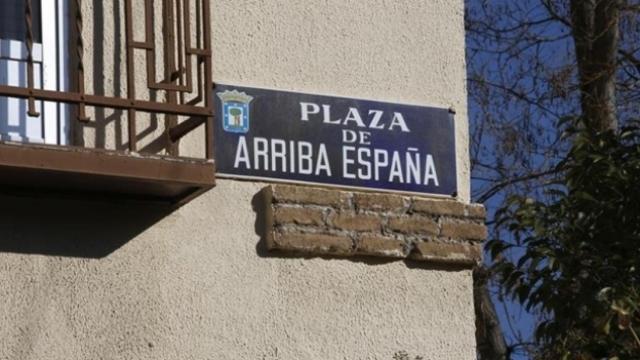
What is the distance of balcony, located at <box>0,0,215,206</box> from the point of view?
734 centimetres

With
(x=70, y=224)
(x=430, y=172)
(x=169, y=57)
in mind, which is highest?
(x=169, y=57)

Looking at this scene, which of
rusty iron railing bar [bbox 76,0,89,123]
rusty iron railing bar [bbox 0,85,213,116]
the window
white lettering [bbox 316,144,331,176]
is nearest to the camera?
rusty iron railing bar [bbox 0,85,213,116]

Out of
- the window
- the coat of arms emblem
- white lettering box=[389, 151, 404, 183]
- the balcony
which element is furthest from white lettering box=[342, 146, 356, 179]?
the window

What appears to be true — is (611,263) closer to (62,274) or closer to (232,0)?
(232,0)

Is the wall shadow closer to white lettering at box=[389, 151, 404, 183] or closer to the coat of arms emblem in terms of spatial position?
the coat of arms emblem

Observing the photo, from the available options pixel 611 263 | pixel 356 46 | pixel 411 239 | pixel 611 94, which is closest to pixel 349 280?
pixel 411 239

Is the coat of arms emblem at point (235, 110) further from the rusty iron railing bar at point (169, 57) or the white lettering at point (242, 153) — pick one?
the rusty iron railing bar at point (169, 57)

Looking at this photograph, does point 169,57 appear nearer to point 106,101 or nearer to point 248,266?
point 106,101

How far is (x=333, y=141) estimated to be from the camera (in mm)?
8070

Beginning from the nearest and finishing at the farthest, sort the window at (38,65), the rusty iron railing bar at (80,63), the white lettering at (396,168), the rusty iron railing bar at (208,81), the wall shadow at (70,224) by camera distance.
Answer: the rusty iron railing bar at (80,63) < the wall shadow at (70,224) < the rusty iron railing bar at (208,81) < the window at (38,65) < the white lettering at (396,168)

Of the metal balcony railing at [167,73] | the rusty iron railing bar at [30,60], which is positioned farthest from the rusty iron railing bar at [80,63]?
the rusty iron railing bar at [30,60]

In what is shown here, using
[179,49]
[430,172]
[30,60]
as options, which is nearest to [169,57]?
[179,49]

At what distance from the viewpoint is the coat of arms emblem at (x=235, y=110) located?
7.88m

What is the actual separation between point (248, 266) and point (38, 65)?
1.20 m
